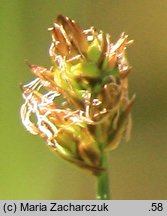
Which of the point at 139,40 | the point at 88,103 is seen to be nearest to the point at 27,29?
the point at 139,40

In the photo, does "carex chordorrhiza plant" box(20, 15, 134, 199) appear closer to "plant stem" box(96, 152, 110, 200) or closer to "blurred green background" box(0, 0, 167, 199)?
"plant stem" box(96, 152, 110, 200)

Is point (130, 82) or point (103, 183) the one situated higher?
point (130, 82)

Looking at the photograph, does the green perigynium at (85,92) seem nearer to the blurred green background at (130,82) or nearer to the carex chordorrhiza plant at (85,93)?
the carex chordorrhiza plant at (85,93)

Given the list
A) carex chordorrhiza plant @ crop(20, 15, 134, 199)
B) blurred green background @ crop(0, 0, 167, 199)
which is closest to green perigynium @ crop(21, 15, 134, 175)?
carex chordorrhiza plant @ crop(20, 15, 134, 199)

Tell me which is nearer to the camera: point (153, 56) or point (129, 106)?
point (129, 106)

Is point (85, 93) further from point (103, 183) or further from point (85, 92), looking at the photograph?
point (103, 183)

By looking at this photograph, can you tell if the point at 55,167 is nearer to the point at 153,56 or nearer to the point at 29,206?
the point at 29,206

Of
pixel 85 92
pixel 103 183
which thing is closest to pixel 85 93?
pixel 85 92

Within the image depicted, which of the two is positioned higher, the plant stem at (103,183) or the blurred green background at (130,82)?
the blurred green background at (130,82)

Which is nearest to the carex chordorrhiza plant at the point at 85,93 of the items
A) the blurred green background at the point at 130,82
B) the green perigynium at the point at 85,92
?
the green perigynium at the point at 85,92
